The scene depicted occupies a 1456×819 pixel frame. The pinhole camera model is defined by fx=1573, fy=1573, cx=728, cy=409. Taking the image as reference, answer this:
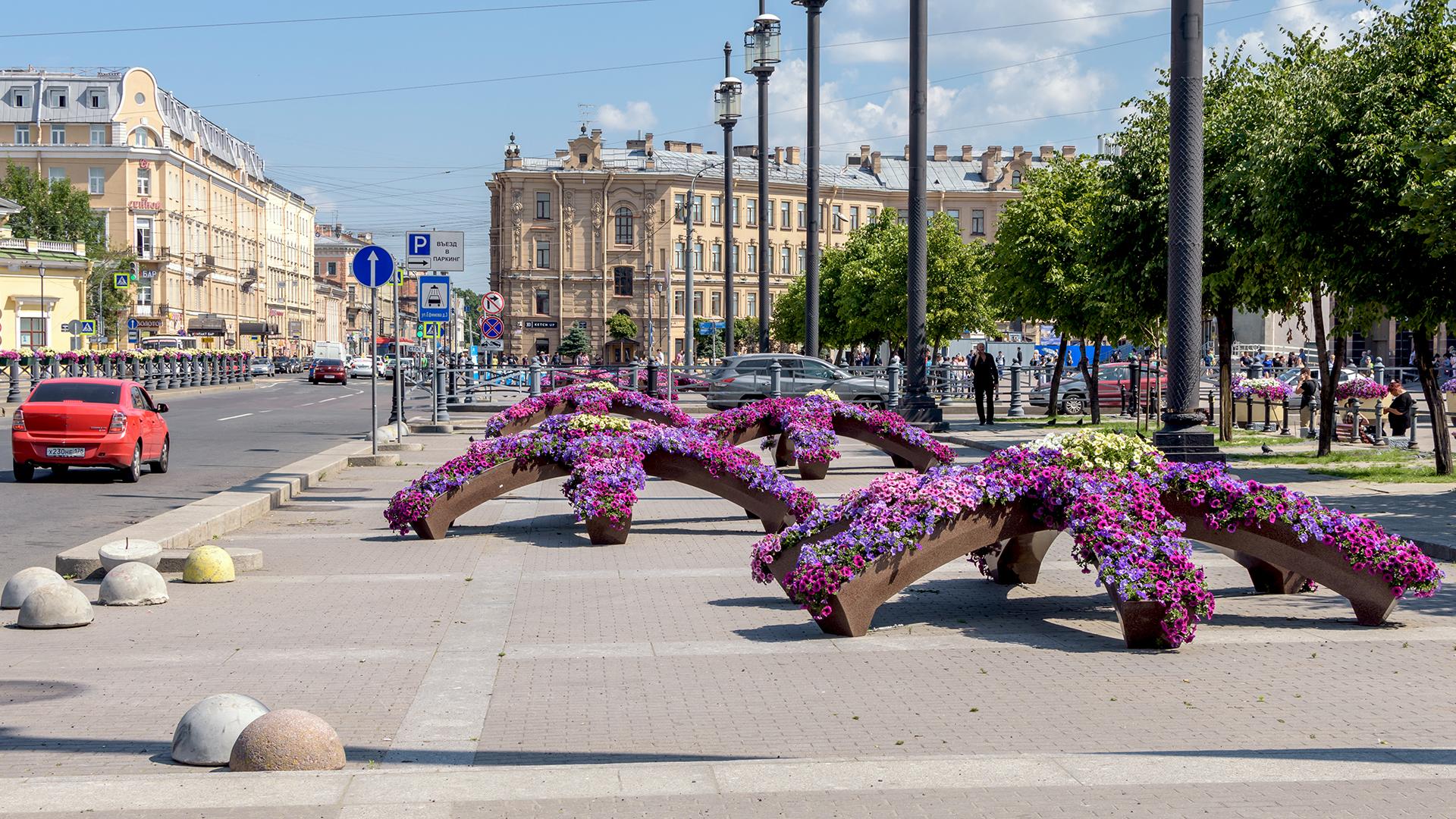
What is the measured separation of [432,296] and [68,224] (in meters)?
74.0

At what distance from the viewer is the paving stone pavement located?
555cm

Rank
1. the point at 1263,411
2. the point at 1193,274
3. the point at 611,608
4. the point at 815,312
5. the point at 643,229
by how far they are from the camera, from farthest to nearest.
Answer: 1. the point at 643,229
2. the point at 815,312
3. the point at 1263,411
4. the point at 1193,274
5. the point at 611,608

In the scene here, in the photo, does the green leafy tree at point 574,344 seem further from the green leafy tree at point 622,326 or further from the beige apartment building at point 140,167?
the beige apartment building at point 140,167

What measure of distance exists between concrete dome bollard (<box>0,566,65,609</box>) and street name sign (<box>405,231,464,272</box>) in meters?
18.8

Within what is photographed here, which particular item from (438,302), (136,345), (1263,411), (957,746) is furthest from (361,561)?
(136,345)

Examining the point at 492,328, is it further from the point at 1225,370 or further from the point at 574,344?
the point at 574,344

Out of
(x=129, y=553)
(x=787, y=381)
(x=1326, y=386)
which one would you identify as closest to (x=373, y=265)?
(x=129, y=553)

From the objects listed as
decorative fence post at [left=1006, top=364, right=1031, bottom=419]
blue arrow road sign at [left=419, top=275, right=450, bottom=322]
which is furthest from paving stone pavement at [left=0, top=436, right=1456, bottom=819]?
decorative fence post at [left=1006, top=364, right=1031, bottom=419]

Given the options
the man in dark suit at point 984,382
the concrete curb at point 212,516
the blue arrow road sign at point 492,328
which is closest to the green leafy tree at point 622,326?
the blue arrow road sign at point 492,328

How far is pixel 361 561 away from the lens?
12609 mm

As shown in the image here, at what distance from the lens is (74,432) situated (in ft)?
65.6

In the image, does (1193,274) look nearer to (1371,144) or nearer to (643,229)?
(1371,144)

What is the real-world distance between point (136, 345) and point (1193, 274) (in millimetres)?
72791

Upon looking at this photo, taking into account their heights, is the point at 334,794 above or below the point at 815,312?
below
